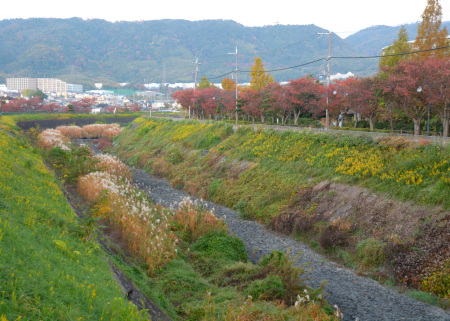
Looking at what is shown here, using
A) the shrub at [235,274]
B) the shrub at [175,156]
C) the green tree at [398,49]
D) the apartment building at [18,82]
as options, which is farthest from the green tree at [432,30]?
the apartment building at [18,82]

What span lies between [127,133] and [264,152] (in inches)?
1426

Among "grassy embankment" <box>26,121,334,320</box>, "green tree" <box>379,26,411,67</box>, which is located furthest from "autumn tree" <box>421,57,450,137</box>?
"green tree" <box>379,26,411,67</box>

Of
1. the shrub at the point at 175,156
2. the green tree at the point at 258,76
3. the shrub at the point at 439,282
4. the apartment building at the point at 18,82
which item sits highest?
the apartment building at the point at 18,82

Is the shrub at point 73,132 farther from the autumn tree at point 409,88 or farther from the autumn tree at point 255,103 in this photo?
the autumn tree at point 409,88

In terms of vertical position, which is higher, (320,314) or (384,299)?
(320,314)

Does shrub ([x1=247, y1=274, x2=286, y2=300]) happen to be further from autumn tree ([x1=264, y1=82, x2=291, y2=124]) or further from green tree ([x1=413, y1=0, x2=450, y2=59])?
A: green tree ([x1=413, y1=0, x2=450, y2=59])

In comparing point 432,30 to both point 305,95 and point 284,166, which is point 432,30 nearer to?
point 305,95

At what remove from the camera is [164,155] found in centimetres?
3944

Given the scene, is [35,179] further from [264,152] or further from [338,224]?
[264,152]

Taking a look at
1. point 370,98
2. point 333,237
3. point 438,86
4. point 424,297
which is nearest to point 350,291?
point 424,297

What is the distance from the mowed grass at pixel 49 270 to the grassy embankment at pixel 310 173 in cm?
953

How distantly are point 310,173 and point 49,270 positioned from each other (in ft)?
56.3

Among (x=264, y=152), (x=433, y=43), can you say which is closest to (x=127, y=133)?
(x=264, y=152)

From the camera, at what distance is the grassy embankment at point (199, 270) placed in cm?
898
